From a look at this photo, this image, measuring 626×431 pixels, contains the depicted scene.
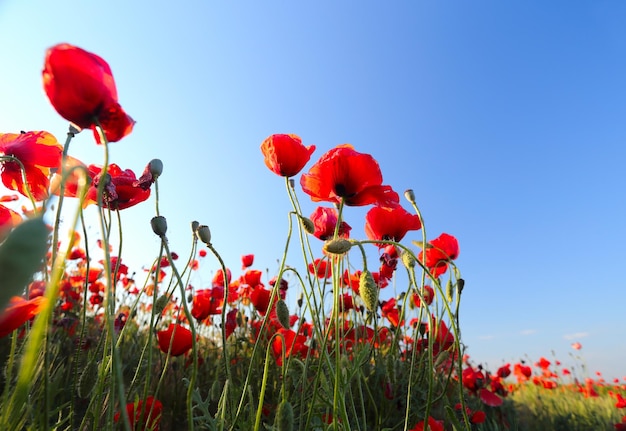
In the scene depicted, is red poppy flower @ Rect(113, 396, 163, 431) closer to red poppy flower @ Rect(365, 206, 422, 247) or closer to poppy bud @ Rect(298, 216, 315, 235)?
poppy bud @ Rect(298, 216, 315, 235)

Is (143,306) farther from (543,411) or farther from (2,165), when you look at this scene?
(543,411)

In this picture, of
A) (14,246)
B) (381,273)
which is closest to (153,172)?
(14,246)

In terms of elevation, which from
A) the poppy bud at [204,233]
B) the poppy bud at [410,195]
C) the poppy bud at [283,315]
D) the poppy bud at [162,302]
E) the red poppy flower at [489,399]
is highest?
the poppy bud at [410,195]

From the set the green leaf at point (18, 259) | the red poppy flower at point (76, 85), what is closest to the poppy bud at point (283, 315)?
the red poppy flower at point (76, 85)

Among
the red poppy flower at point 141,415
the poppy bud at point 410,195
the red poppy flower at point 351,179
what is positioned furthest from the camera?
the poppy bud at point 410,195

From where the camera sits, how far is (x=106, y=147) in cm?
63

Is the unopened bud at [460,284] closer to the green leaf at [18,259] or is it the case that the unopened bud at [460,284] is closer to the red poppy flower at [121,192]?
the red poppy flower at [121,192]

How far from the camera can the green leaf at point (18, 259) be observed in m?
0.39

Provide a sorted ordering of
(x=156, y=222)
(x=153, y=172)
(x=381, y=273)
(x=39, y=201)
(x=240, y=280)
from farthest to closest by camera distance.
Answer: (x=240, y=280) → (x=381, y=273) → (x=39, y=201) → (x=153, y=172) → (x=156, y=222)

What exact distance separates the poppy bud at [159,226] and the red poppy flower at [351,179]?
20.8 inches

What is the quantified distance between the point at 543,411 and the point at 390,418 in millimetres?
2075

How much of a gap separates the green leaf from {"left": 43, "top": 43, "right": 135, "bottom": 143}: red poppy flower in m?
0.44

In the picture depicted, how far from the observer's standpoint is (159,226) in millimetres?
931

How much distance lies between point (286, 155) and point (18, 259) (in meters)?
1.02
